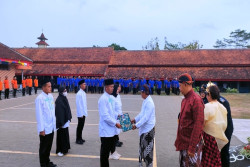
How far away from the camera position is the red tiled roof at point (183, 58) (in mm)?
28234

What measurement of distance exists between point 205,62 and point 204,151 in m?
26.5

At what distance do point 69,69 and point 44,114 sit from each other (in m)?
24.6

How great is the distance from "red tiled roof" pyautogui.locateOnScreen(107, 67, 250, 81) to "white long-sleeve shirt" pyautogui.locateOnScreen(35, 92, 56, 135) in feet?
73.7

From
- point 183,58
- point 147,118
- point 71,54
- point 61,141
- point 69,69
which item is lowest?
point 61,141

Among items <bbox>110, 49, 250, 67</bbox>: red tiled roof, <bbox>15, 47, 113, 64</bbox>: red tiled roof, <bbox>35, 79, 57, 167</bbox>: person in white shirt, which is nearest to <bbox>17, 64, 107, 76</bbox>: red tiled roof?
<bbox>15, 47, 113, 64</bbox>: red tiled roof

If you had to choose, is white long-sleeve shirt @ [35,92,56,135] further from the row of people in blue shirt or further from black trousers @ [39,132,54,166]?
the row of people in blue shirt

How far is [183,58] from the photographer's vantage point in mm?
29875

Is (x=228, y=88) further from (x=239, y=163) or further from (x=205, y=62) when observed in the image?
(x=239, y=163)

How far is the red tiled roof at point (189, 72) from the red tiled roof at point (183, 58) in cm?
67

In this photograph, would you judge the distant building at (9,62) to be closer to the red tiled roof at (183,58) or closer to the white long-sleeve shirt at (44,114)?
the red tiled roof at (183,58)

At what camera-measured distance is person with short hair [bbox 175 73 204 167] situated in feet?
10.7

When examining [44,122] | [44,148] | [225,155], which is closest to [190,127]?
[225,155]

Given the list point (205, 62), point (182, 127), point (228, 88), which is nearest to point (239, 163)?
point (182, 127)

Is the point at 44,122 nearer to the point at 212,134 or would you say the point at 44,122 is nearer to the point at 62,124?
the point at 62,124
